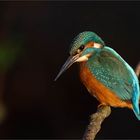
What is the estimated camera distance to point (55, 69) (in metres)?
6.15

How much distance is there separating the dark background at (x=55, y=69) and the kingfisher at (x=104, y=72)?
7.37 feet

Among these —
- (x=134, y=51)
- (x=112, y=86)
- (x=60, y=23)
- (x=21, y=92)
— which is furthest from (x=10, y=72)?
(x=112, y=86)

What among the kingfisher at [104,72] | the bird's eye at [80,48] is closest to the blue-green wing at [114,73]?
the kingfisher at [104,72]

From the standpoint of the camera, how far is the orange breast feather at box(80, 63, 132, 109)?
11.7ft

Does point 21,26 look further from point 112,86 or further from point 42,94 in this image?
point 112,86

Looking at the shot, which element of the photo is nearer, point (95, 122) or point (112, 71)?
point (95, 122)

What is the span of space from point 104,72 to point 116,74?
114mm

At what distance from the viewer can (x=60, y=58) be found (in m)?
6.24

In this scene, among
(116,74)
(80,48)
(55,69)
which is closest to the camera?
(80,48)

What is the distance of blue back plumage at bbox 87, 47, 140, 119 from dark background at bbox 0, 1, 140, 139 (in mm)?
2305

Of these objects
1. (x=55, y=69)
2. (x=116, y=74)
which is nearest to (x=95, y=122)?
(x=116, y=74)

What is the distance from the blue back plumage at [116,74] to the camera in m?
3.39

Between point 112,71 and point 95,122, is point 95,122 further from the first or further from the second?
point 112,71

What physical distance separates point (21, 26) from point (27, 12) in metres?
0.30
